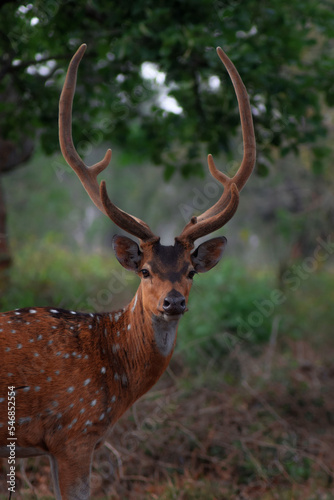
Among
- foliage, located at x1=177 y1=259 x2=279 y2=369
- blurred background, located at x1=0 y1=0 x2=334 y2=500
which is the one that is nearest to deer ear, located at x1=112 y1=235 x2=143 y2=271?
blurred background, located at x1=0 y1=0 x2=334 y2=500

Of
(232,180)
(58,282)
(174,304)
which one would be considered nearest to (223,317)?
(58,282)

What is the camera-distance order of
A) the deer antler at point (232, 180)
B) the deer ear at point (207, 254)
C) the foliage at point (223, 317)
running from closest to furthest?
the deer antler at point (232, 180), the deer ear at point (207, 254), the foliage at point (223, 317)

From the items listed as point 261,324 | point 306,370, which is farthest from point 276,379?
point 261,324

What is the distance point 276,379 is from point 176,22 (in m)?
4.85

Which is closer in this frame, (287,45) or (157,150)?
(287,45)

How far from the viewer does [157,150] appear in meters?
8.09

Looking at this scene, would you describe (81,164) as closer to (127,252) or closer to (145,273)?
(127,252)

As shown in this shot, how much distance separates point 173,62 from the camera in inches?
241

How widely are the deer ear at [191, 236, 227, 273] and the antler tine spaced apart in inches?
14.4

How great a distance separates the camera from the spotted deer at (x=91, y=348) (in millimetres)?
3660

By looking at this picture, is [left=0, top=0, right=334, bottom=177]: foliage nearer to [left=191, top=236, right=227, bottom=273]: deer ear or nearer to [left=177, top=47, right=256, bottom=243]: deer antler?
[left=177, top=47, right=256, bottom=243]: deer antler

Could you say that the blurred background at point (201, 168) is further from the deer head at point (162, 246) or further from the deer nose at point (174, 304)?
the deer nose at point (174, 304)

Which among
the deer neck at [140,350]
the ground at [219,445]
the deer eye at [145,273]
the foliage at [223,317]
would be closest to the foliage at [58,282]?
the foliage at [223,317]

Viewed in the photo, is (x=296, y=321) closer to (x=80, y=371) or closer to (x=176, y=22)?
(x=176, y=22)
